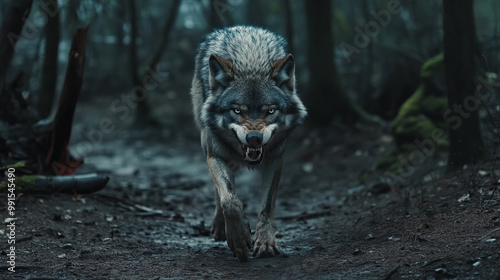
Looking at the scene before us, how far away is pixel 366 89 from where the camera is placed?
15.5 m

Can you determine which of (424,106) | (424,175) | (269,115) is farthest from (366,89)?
(269,115)

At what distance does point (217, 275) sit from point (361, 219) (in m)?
2.80

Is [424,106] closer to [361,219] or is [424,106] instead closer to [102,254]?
[361,219]

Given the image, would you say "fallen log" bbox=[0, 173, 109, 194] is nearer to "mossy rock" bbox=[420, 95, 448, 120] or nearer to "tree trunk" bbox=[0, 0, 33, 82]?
"tree trunk" bbox=[0, 0, 33, 82]

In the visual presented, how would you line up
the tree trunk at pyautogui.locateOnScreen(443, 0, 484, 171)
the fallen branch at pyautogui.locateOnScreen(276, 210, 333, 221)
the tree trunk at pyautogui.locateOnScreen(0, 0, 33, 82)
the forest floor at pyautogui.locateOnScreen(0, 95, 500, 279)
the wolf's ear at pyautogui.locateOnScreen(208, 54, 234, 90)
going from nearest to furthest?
1. the forest floor at pyautogui.locateOnScreen(0, 95, 500, 279)
2. the wolf's ear at pyautogui.locateOnScreen(208, 54, 234, 90)
3. the tree trunk at pyautogui.locateOnScreen(443, 0, 484, 171)
4. the tree trunk at pyautogui.locateOnScreen(0, 0, 33, 82)
5. the fallen branch at pyautogui.locateOnScreen(276, 210, 333, 221)

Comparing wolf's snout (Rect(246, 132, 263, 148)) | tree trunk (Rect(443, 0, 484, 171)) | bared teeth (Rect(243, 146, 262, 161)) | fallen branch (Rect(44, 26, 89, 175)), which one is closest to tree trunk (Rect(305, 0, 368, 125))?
tree trunk (Rect(443, 0, 484, 171))

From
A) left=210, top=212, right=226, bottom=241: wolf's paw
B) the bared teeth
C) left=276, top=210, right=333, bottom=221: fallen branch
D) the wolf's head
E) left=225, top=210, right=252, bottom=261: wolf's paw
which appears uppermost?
the wolf's head

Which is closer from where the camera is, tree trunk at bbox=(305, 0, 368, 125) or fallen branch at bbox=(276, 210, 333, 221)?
fallen branch at bbox=(276, 210, 333, 221)

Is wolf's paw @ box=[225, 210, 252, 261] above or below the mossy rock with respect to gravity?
below

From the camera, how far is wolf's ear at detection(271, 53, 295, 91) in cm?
611

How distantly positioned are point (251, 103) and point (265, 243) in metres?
1.46

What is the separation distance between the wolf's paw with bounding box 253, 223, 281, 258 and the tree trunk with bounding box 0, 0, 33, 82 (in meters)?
4.42

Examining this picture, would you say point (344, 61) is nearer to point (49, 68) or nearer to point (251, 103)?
point (49, 68)

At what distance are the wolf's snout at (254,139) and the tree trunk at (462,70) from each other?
3.13 meters
